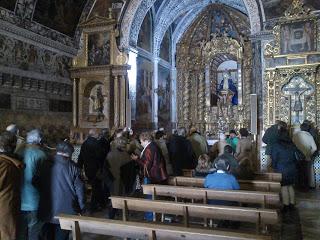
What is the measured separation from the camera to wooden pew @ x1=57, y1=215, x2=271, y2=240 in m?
2.59

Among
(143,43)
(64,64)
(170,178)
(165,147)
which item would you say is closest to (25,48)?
(64,64)

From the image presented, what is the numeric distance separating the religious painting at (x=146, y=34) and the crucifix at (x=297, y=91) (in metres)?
6.58

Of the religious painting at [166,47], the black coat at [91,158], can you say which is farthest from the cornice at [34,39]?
the black coat at [91,158]

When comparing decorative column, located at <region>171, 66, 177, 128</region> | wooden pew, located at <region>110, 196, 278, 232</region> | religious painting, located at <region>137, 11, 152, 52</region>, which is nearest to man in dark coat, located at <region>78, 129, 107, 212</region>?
wooden pew, located at <region>110, 196, 278, 232</region>

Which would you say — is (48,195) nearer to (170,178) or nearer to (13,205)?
(13,205)

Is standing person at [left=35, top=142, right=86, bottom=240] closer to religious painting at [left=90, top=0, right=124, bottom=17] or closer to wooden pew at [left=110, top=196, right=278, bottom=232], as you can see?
wooden pew at [left=110, top=196, right=278, bottom=232]

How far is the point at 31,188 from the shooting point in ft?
13.1

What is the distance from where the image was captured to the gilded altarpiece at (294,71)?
10.9m

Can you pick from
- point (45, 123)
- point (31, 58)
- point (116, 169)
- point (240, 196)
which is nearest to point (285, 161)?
point (240, 196)

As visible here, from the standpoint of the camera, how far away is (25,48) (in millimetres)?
11641

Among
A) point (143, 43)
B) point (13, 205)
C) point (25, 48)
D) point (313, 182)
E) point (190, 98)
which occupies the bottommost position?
point (313, 182)

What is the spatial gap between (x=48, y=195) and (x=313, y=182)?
22.1ft

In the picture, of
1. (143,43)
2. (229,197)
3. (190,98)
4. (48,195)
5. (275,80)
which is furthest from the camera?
(190,98)

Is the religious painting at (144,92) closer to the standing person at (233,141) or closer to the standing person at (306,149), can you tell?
the standing person at (233,141)
